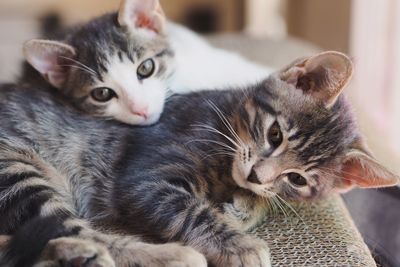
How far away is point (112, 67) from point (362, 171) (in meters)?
0.74

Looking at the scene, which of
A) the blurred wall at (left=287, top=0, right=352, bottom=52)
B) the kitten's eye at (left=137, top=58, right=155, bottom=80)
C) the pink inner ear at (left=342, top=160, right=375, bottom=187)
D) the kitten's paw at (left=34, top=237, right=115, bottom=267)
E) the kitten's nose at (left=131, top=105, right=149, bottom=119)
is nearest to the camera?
the kitten's paw at (left=34, top=237, right=115, bottom=267)

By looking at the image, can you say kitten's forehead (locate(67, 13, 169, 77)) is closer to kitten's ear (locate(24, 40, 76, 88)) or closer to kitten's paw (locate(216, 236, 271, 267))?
kitten's ear (locate(24, 40, 76, 88))

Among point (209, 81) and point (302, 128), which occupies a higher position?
point (302, 128)

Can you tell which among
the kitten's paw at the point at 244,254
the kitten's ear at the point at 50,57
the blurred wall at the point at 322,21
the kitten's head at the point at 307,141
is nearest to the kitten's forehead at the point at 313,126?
the kitten's head at the point at 307,141

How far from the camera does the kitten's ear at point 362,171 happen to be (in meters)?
1.34

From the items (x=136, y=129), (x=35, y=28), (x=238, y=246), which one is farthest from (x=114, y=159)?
(x=35, y=28)

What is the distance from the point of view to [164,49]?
5.86ft

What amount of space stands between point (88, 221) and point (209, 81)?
725mm

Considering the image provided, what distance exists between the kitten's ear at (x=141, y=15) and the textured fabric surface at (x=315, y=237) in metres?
0.71

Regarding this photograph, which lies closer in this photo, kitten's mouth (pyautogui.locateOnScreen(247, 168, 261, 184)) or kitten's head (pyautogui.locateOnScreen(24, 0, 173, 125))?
kitten's mouth (pyautogui.locateOnScreen(247, 168, 261, 184))

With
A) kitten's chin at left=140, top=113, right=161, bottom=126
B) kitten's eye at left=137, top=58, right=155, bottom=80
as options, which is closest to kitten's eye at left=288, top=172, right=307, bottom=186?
kitten's chin at left=140, top=113, right=161, bottom=126

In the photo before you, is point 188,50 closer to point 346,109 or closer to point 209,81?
point 209,81

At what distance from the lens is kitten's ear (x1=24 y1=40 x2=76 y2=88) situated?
5.39 feet

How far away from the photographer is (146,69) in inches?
67.1
